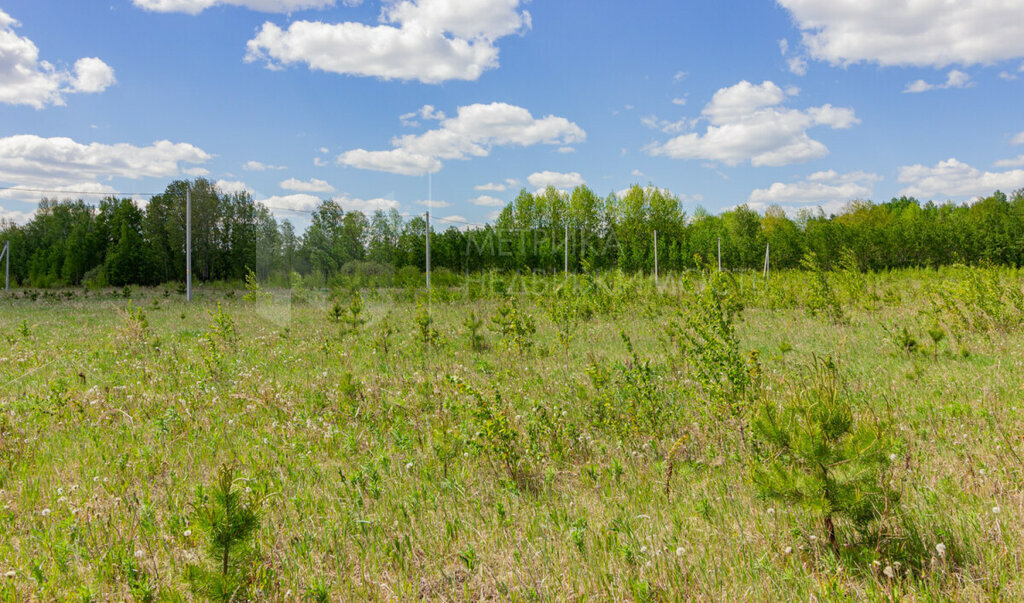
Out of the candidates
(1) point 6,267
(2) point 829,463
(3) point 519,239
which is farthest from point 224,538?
(1) point 6,267

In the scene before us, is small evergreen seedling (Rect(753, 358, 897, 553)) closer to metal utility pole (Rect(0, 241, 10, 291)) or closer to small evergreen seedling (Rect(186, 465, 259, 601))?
small evergreen seedling (Rect(186, 465, 259, 601))

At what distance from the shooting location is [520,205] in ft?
159

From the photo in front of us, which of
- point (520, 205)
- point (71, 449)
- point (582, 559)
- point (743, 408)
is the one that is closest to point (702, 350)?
point (743, 408)

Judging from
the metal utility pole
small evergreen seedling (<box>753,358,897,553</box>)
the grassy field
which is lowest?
the grassy field

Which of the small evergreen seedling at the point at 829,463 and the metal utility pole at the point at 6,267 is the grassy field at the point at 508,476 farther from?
the metal utility pole at the point at 6,267

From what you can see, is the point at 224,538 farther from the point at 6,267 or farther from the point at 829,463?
the point at 6,267

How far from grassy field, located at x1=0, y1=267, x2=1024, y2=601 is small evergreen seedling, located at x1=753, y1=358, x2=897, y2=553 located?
55 millimetres

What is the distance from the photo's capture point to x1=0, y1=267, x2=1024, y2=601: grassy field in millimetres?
2375

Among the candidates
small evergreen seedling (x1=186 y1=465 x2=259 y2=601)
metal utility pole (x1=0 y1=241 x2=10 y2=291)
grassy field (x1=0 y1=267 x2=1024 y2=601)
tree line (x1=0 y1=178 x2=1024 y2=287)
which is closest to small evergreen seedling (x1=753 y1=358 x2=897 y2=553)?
grassy field (x1=0 y1=267 x2=1024 y2=601)

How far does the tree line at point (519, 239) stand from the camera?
37281 millimetres

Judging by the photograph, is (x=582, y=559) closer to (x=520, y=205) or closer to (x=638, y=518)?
(x=638, y=518)

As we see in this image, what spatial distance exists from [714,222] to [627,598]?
227ft

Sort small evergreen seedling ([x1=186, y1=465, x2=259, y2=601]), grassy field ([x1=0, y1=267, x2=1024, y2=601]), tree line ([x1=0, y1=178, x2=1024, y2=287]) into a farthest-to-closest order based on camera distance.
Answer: tree line ([x1=0, y1=178, x2=1024, y2=287]) → grassy field ([x1=0, y1=267, x2=1024, y2=601]) → small evergreen seedling ([x1=186, y1=465, x2=259, y2=601])

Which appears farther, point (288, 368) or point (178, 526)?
point (288, 368)
